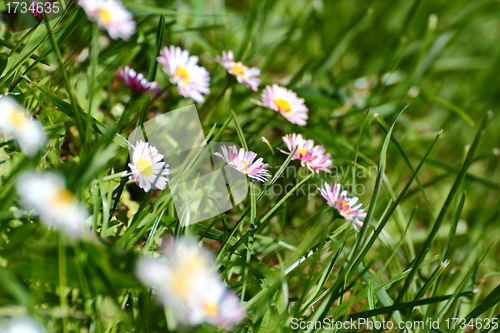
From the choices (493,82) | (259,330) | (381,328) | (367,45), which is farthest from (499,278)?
(367,45)

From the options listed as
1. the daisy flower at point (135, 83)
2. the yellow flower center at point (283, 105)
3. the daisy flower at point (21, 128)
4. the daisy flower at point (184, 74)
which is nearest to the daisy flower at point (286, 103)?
the yellow flower center at point (283, 105)

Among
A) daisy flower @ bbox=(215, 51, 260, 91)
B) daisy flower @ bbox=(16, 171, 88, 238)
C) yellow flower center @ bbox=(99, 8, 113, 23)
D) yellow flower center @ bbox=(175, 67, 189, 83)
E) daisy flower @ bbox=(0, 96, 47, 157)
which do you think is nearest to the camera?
daisy flower @ bbox=(16, 171, 88, 238)

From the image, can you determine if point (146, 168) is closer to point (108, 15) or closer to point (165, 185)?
point (165, 185)

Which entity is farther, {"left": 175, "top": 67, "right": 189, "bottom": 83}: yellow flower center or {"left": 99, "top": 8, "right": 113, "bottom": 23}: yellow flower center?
{"left": 175, "top": 67, "right": 189, "bottom": 83}: yellow flower center

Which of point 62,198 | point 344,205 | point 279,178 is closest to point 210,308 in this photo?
point 62,198

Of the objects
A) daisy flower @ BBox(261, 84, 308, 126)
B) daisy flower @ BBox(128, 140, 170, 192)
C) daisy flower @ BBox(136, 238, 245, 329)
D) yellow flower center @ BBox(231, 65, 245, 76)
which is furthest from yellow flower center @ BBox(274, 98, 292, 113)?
daisy flower @ BBox(136, 238, 245, 329)

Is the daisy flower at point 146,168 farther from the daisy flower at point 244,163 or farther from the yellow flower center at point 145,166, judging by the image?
the daisy flower at point 244,163

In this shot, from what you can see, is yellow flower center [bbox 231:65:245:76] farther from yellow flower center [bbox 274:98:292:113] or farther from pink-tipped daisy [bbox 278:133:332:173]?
pink-tipped daisy [bbox 278:133:332:173]
